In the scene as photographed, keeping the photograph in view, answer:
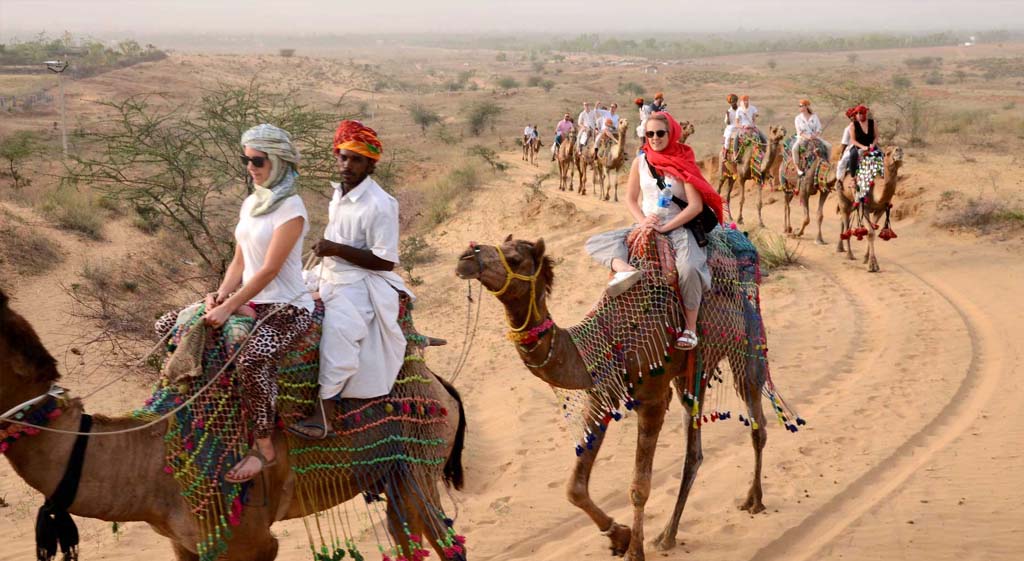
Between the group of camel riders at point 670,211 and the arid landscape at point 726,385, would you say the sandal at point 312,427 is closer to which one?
the arid landscape at point 726,385

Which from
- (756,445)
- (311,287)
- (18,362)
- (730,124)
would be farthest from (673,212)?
(730,124)

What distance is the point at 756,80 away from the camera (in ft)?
245

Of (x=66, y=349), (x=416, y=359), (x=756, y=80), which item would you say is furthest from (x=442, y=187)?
(x=756, y=80)

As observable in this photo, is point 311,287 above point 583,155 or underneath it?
above

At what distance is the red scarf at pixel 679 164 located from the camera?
21.0 feet

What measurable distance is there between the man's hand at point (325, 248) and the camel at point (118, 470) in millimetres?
997

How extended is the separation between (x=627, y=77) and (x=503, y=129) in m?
37.3

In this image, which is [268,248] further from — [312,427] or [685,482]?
[685,482]

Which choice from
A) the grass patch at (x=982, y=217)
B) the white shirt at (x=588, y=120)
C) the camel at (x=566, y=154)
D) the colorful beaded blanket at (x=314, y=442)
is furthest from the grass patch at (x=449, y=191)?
the colorful beaded blanket at (x=314, y=442)

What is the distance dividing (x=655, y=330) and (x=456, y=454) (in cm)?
157

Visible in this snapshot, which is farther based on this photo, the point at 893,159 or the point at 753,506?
the point at 893,159

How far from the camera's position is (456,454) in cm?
569

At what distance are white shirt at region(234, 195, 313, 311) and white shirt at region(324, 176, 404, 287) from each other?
8.9 inches

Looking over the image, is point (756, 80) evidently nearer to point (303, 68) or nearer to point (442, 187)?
point (303, 68)
